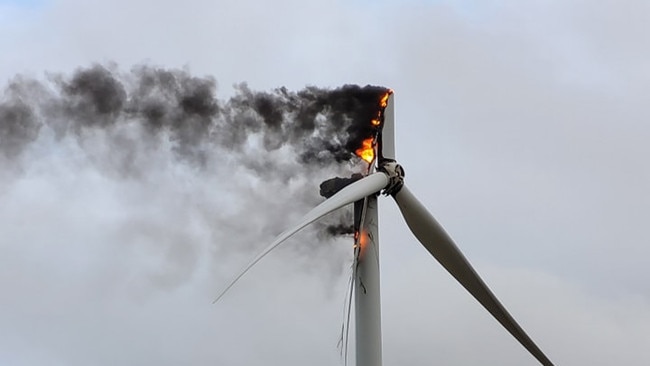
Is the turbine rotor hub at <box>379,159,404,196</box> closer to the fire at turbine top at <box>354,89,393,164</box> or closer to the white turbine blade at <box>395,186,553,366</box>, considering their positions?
the white turbine blade at <box>395,186,553,366</box>

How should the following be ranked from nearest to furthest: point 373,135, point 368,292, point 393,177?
1. point 368,292
2. point 393,177
3. point 373,135

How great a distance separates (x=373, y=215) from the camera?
26609mm

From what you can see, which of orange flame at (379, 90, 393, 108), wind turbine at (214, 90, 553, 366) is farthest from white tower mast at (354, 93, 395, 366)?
orange flame at (379, 90, 393, 108)

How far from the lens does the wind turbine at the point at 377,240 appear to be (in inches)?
982

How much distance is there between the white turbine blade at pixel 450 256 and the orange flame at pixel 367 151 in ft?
7.96

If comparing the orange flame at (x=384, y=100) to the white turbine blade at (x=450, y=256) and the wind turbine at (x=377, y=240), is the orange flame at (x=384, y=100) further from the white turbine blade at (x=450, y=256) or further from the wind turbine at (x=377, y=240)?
the white turbine blade at (x=450, y=256)

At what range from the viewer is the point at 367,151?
29.4 meters

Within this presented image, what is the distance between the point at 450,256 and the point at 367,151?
5.10 m

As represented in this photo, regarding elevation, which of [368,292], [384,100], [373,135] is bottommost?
[368,292]

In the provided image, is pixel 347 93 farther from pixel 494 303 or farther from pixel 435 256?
pixel 494 303

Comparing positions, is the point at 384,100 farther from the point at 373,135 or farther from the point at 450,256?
the point at 450,256

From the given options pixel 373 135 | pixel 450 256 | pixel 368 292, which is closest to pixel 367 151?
pixel 373 135

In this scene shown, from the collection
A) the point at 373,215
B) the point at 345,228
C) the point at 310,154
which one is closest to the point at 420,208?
the point at 373,215

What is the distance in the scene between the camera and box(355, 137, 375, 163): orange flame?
1147 inches
